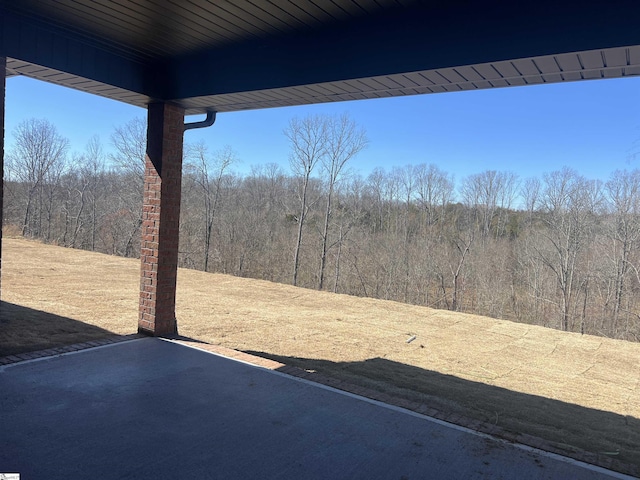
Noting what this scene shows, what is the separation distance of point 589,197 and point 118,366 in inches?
1019

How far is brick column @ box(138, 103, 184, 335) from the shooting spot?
4.75 meters

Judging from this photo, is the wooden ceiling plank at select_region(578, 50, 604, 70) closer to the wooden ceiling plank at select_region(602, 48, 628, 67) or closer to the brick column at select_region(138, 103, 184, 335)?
the wooden ceiling plank at select_region(602, 48, 628, 67)

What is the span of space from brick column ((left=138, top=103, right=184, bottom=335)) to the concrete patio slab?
1.11 m

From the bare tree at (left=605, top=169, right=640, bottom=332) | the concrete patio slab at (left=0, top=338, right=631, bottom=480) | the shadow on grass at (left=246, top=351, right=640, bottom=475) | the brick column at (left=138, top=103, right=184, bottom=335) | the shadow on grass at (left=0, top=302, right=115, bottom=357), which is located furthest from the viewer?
the bare tree at (left=605, top=169, right=640, bottom=332)

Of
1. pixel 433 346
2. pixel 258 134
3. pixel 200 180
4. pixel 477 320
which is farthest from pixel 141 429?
pixel 258 134

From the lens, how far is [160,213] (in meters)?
4.79

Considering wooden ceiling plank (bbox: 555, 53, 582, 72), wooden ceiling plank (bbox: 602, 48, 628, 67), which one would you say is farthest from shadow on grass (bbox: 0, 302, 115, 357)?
wooden ceiling plank (bbox: 602, 48, 628, 67)

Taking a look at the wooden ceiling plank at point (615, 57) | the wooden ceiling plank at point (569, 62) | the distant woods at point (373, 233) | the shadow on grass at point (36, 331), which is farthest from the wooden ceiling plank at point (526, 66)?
the distant woods at point (373, 233)

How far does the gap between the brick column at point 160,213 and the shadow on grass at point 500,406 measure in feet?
5.33

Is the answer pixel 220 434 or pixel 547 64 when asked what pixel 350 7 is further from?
pixel 220 434

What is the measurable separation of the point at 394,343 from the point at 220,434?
215 inches

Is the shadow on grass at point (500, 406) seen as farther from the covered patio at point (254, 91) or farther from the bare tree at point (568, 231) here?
the bare tree at point (568, 231)

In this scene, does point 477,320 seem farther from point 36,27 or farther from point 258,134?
point 258,134

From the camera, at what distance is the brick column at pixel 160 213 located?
15.6 ft
